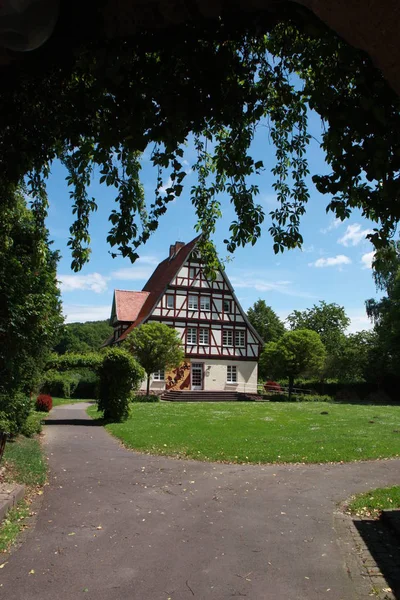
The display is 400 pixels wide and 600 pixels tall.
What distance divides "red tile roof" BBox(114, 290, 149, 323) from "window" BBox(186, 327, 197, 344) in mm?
6503

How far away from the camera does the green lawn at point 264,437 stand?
11.7 meters

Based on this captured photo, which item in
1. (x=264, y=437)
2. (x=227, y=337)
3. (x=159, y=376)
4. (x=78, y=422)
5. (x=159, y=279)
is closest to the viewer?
(x=264, y=437)

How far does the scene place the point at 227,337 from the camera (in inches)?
1692

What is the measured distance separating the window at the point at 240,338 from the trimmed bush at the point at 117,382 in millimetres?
24049

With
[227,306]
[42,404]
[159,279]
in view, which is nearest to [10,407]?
[42,404]

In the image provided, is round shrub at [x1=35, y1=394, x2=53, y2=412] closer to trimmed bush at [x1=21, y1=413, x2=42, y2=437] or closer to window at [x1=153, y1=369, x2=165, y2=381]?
trimmed bush at [x1=21, y1=413, x2=42, y2=437]

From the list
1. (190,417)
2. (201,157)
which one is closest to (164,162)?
(201,157)

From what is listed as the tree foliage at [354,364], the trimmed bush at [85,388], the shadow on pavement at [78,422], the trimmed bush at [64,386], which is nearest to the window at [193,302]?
the trimmed bush at [85,388]

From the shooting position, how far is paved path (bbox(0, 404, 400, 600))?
4.20 meters

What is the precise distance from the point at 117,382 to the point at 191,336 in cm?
2272

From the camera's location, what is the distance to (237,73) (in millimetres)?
4066

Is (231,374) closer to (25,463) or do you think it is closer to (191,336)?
(191,336)

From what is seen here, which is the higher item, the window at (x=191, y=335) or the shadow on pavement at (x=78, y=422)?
the window at (x=191, y=335)

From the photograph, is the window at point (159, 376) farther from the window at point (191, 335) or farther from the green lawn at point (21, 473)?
the green lawn at point (21, 473)
